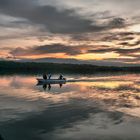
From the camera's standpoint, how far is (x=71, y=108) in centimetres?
4219

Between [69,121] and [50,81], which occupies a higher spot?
[50,81]

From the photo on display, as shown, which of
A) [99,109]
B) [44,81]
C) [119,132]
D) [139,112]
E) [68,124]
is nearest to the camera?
[119,132]

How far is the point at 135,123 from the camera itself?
32.2 metres

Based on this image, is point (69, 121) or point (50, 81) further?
point (50, 81)

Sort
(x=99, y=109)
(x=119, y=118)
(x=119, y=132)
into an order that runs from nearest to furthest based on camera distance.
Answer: (x=119, y=132)
(x=119, y=118)
(x=99, y=109)

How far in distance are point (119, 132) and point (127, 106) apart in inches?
613

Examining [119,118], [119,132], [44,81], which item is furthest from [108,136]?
[44,81]

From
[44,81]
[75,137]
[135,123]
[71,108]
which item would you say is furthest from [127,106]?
[44,81]

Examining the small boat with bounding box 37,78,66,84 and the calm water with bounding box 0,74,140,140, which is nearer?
the calm water with bounding box 0,74,140,140

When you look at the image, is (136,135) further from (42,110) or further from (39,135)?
(42,110)

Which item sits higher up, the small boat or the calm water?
the small boat

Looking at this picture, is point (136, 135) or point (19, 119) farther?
point (19, 119)

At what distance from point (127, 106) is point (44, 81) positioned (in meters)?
45.0

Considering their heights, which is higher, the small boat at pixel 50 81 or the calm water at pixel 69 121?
the small boat at pixel 50 81
